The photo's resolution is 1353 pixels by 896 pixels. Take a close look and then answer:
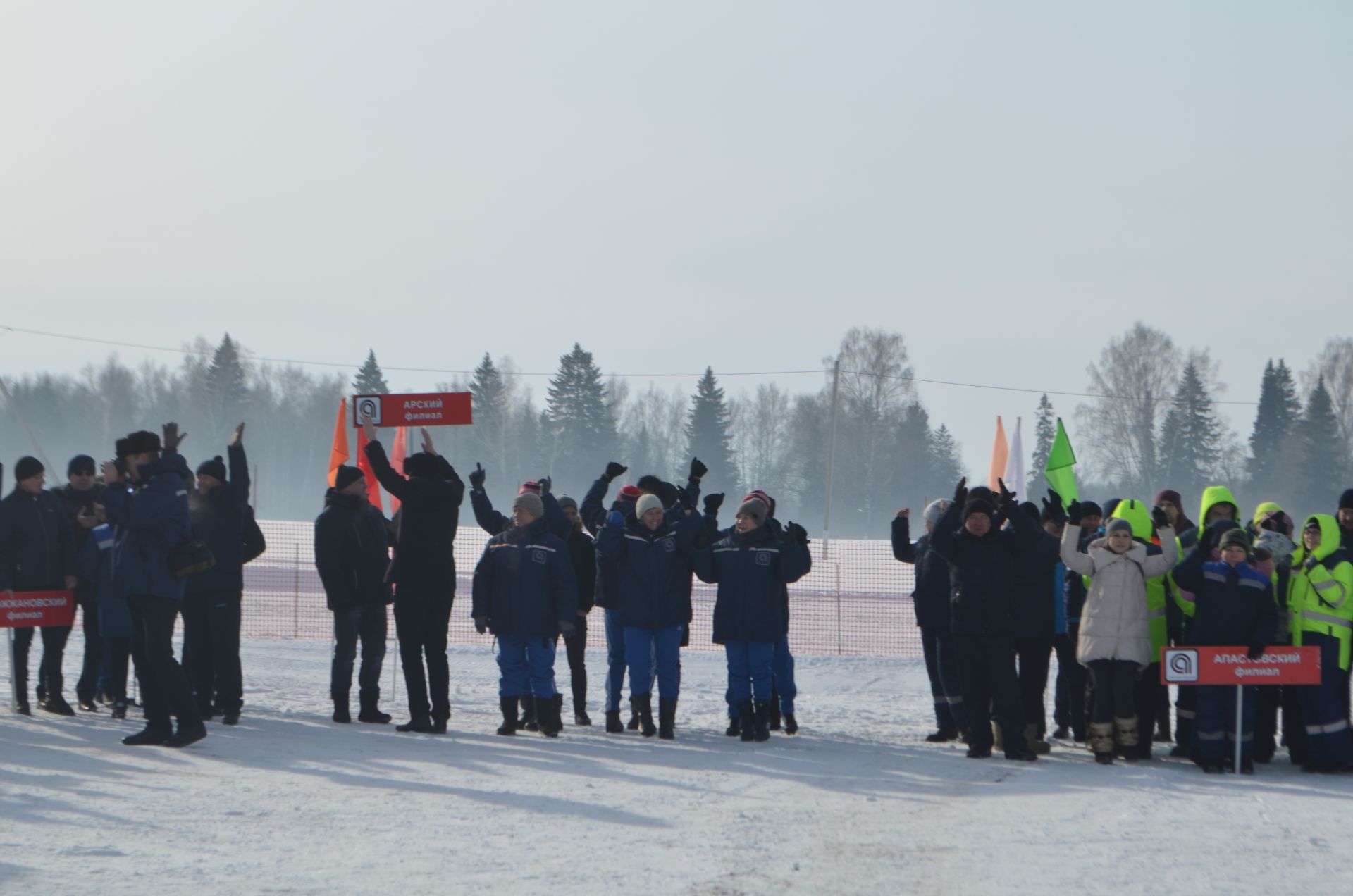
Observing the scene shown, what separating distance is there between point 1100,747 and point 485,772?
3.89 m

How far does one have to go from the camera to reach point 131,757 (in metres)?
8.40

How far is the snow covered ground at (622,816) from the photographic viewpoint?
5.77 meters

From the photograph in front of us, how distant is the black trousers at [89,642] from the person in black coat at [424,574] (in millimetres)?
2556

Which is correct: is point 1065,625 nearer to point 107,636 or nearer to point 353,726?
point 353,726

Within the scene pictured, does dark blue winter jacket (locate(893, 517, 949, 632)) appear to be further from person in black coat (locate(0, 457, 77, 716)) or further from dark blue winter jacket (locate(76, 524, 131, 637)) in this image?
person in black coat (locate(0, 457, 77, 716))

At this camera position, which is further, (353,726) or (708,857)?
(353,726)

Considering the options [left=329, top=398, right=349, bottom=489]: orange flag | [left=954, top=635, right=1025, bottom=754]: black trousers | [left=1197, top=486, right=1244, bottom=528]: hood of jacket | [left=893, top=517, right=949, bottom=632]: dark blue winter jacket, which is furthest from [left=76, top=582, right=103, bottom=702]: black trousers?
[left=1197, top=486, right=1244, bottom=528]: hood of jacket

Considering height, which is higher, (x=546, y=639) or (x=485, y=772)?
(x=546, y=639)

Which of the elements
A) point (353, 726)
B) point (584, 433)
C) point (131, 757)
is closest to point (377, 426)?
point (353, 726)

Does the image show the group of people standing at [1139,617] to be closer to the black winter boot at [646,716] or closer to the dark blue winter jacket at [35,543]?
the black winter boot at [646,716]

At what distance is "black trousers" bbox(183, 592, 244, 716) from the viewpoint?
32.9 feet

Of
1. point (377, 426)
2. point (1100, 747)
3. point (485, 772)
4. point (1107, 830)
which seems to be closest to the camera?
point (1107, 830)

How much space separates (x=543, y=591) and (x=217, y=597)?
7.53ft

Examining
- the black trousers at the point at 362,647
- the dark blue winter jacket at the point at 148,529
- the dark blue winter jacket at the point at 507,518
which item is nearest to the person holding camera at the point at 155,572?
the dark blue winter jacket at the point at 148,529
